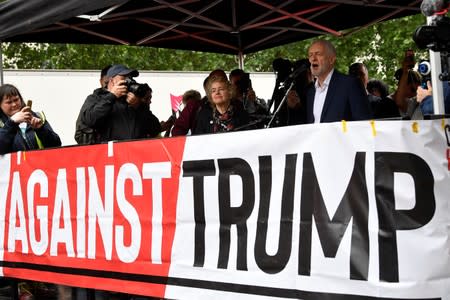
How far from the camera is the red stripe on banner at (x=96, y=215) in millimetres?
5426

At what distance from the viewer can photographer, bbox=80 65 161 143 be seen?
21.6 feet

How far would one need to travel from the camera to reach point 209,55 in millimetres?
29938

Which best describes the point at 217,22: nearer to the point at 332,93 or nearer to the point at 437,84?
the point at 332,93

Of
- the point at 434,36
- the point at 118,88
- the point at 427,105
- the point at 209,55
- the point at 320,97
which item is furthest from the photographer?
the point at 209,55

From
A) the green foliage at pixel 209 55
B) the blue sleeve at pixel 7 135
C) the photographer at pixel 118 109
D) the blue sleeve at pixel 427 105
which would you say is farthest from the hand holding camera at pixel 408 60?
the green foliage at pixel 209 55

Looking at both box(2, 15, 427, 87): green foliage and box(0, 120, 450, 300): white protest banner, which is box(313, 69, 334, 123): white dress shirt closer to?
box(0, 120, 450, 300): white protest banner

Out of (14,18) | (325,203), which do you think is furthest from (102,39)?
(325,203)

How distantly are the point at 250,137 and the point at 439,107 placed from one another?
1.16 meters

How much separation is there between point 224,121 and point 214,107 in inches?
8.4

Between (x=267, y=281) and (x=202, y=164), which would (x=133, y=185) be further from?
(x=267, y=281)

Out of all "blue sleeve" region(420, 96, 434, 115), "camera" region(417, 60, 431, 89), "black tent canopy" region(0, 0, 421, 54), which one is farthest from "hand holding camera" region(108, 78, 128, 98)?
"camera" region(417, 60, 431, 89)

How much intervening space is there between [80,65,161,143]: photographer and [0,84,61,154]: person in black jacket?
70 cm

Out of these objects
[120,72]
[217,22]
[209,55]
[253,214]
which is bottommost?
[253,214]

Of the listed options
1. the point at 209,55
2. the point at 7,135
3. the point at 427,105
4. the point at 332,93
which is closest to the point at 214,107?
the point at 332,93
